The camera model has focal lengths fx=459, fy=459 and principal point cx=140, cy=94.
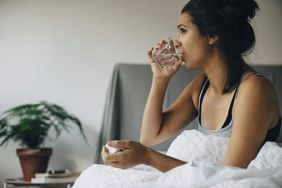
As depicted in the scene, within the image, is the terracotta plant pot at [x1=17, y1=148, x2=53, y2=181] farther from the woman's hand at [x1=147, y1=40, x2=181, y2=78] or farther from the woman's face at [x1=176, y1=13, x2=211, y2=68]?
the woman's face at [x1=176, y1=13, x2=211, y2=68]

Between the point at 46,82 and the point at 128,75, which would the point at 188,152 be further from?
the point at 46,82

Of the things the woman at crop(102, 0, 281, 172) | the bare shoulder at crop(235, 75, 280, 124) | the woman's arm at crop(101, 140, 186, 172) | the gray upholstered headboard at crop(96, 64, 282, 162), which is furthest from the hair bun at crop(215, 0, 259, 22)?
the gray upholstered headboard at crop(96, 64, 282, 162)

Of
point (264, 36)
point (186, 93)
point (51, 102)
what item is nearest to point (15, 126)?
point (51, 102)

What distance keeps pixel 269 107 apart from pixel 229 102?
177 mm

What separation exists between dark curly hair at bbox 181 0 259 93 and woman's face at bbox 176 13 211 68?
0.06 feet

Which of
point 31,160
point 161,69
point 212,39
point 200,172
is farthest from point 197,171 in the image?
point 31,160

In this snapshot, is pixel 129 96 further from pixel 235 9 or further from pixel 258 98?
pixel 258 98

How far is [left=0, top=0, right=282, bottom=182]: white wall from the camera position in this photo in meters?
3.14

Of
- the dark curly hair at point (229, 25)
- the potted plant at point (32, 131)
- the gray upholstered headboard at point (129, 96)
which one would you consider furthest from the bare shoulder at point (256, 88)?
the potted plant at point (32, 131)

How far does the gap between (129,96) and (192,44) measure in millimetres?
1574

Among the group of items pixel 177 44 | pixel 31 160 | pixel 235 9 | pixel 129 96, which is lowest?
pixel 31 160

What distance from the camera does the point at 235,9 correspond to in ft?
4.68

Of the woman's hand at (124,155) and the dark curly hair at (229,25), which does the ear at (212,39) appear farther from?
the woman's hand at (124,155)

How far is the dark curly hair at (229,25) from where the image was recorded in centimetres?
144
